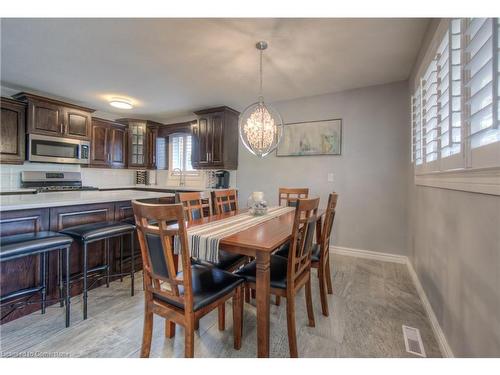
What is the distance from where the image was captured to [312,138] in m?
3.64

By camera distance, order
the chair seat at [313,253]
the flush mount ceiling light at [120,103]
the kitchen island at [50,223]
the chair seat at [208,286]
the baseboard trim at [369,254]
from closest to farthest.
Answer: the chair seat at [208,286] → the kitchen island at [50,223] → the chair seat at [313,253] → the baseboard trim at [369,254] → the flush mount ceiling light at [120,103]

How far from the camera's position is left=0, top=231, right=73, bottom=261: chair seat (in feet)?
4.67

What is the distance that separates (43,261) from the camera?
1896 mm

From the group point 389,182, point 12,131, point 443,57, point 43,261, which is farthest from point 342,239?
point 12,131

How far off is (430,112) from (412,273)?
180 cm

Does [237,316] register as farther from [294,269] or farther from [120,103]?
[120,103]

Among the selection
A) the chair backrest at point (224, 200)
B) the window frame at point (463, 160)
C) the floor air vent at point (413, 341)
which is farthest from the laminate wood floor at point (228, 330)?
the window frame at point (463, 160)

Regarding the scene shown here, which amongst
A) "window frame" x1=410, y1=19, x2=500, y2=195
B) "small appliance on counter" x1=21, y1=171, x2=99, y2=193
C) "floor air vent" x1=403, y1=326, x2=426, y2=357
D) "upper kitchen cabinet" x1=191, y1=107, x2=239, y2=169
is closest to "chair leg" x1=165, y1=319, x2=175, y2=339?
"floor air vent" x1=403, y1=326, x2=426, y2=357

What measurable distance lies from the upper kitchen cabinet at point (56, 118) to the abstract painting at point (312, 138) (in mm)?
3441

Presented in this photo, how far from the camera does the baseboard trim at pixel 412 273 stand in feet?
4.93

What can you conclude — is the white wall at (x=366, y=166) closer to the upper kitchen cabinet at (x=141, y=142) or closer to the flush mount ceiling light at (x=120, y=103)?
the flush mount ceiling light at (x=120, y=103)

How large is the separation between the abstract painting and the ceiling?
0.49m

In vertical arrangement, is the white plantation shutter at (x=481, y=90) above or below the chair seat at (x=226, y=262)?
above

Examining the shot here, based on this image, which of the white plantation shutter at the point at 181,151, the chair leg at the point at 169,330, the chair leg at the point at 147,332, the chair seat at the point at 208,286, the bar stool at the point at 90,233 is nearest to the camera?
the chair seat at the point at 208,286
